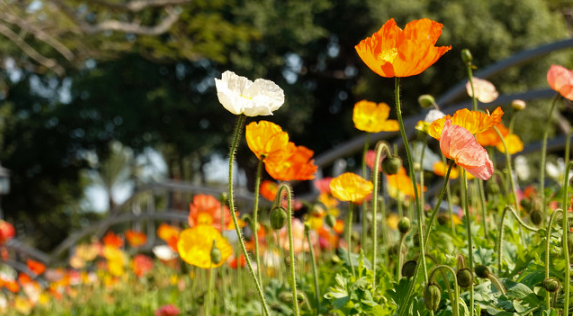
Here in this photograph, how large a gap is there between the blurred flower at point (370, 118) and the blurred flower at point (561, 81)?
305mm

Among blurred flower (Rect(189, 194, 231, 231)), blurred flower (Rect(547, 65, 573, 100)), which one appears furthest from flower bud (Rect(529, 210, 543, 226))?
blurred flower (Rect(189, 194, 231, 231))

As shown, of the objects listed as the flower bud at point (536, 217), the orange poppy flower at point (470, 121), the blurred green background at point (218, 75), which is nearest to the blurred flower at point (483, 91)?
the flower bud at point (536, 217)

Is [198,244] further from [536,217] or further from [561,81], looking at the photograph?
[561,81]

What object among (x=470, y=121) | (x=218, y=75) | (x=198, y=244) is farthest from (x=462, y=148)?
(x=218, y=75)

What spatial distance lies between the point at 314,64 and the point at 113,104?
4418mm

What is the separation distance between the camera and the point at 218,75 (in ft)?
45.4

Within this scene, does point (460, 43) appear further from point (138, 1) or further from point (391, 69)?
point (391, 69)

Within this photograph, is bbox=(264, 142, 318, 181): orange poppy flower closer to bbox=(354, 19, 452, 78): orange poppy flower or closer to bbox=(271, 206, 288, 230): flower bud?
bbox=(271, 206, 288, 230): flower bud

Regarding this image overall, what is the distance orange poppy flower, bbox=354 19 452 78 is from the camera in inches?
29.9

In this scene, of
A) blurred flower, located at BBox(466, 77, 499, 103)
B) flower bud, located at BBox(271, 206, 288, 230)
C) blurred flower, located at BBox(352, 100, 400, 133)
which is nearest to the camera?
flower bud, located at BBox(271, 206, 288, 230)

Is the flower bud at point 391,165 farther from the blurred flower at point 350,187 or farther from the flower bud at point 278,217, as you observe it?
the flower bud at point 278,217

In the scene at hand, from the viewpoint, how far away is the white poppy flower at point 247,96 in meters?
0.89

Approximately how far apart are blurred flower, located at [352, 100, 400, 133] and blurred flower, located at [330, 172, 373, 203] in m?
0.15

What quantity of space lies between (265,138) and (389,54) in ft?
0.80
